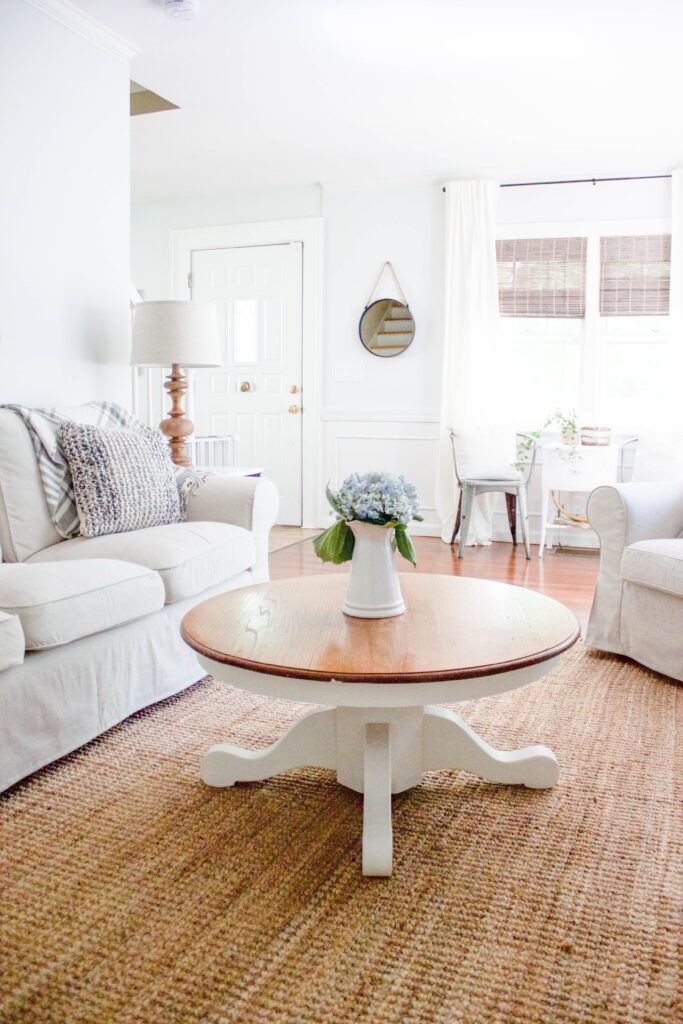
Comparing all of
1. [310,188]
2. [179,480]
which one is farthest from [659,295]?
[179,480]

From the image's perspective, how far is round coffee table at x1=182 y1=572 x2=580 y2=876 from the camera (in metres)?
1.39

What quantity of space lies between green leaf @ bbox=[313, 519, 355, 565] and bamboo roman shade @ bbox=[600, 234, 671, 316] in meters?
4.05

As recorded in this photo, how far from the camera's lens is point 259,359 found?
5859mm

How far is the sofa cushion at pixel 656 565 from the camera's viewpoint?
7.79ft

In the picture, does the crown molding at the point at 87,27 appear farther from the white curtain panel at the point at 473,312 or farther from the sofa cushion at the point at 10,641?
the sofa cushion at the point at 10,641

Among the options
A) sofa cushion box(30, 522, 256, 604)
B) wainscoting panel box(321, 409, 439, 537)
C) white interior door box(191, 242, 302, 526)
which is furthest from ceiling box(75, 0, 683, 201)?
sofa cushion box(30, 522, 256, 604)

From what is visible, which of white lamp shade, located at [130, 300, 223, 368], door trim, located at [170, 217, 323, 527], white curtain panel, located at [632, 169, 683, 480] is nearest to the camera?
white lamp shade, located at [130, 300, 223, 368]

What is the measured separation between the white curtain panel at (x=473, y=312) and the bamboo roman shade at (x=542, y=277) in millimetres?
119

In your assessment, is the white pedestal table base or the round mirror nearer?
the white pedestal table base

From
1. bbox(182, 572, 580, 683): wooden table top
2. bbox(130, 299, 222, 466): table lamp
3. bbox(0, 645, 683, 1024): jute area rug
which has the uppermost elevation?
bbox(130, 299, 222, 466): table lamp

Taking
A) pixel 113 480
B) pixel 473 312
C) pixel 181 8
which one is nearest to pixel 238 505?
pixel 113 480

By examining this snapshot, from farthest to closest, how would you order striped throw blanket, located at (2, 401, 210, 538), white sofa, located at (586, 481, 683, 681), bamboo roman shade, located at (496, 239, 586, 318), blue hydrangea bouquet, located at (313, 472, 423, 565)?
bamboo roman shade, located at (496, 239, 586, 318) → striped throw blanket, located at (2, 401, 210, 538) → white sofa, located at (586, 481, 683, 681) → blue hydrangea bouquet, located at (313, 472, 423, 565)

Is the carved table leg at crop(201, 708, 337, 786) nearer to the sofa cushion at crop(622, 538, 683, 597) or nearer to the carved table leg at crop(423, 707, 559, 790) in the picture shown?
the carved table leg at crop(423, 707, 559, 790)

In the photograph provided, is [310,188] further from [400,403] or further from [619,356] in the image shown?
[619,356]
